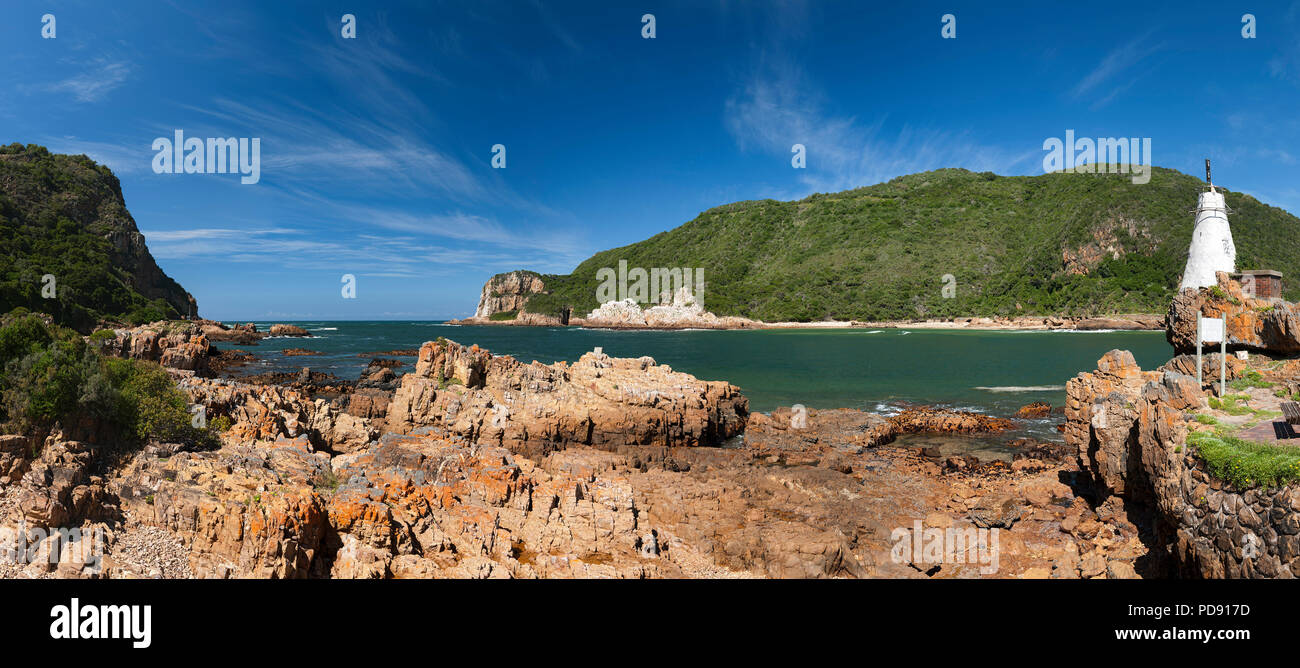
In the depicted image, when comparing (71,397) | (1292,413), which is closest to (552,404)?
(71,397)

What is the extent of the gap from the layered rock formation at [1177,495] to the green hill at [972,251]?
392ft

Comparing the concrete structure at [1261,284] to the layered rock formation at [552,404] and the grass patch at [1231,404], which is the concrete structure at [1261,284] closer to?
the grass patch at [1231,404]

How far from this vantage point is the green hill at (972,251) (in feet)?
368

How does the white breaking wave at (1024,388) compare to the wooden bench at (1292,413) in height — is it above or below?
below

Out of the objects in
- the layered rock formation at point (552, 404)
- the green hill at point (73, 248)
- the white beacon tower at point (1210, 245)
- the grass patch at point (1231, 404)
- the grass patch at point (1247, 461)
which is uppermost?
the green hill at point (73, 248)

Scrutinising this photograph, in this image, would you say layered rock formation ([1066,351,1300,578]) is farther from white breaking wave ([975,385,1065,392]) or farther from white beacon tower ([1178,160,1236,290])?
white breaking wave ([975,385,1065,392])

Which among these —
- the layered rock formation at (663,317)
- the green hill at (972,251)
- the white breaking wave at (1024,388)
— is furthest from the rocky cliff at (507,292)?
the white breaking wave at (1024,388)

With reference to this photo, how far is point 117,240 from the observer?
80875mm

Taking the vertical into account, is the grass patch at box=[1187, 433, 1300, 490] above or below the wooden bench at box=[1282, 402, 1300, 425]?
below

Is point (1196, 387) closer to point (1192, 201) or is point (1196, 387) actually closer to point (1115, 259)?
point (1115, 259)

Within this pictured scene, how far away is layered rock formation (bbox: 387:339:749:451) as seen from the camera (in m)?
17.8

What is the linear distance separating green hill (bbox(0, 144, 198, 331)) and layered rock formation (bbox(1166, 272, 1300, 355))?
75691 mm

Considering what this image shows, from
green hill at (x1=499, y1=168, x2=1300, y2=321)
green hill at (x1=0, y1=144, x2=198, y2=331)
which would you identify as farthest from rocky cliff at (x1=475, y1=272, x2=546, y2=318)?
green hill at (x1=0, y1=144, x2=198, y2=331)
